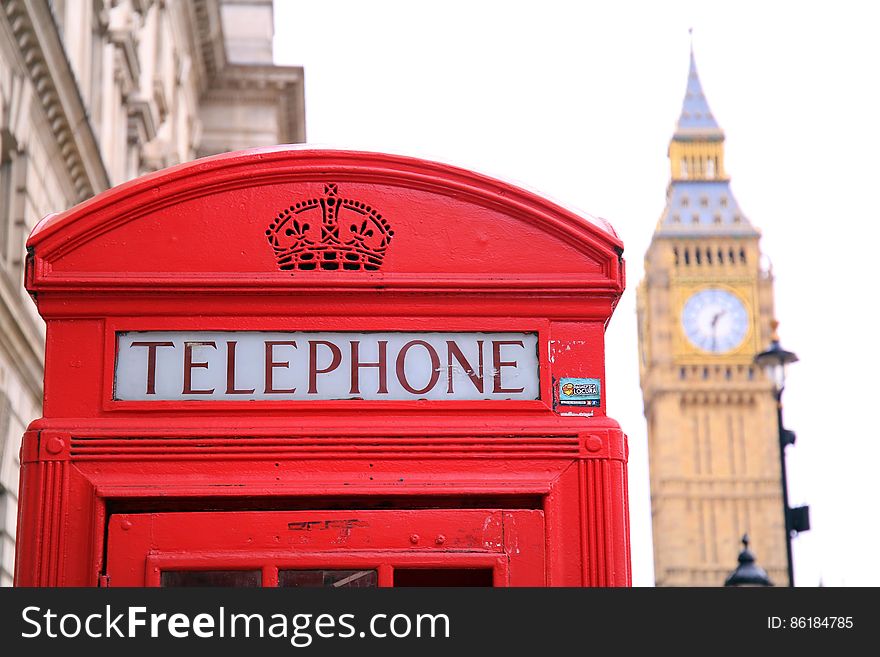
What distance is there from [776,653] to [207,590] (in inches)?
43.1

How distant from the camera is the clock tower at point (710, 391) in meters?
87.2

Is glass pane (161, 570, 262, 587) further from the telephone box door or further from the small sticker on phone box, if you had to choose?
the small sticker on phone box

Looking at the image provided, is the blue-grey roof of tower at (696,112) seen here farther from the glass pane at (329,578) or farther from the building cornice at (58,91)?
the glass pane at (329,578)

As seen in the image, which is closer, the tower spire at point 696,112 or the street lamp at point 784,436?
the street lamp at point 784,436

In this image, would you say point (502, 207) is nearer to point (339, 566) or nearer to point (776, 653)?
point (339, 566)

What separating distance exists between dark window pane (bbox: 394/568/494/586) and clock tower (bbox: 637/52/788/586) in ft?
281

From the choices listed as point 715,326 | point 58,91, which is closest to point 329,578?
point 58,91

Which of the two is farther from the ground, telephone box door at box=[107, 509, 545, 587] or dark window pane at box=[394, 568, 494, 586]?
telephone box door at box=[107, 509, 545, 587]

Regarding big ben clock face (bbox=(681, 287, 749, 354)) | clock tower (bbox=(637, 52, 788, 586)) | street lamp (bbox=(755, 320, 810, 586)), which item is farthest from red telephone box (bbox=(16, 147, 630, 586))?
big ben clock face (bbox=(681, 287, 749, 354))

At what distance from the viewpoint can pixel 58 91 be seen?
1306 centimetres

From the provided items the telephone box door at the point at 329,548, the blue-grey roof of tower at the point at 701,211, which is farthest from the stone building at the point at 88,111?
the blue-grey roof of tower at the point at 701,211

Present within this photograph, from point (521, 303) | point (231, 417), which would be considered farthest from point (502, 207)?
point (231, 417)

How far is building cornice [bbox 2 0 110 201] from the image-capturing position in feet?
38.9

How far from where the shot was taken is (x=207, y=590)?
8.87ft
